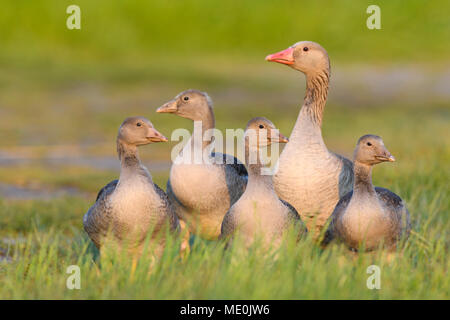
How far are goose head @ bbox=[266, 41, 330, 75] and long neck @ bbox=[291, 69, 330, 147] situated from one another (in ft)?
0.29

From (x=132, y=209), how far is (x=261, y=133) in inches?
51.9

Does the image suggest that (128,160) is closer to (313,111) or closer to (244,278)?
(244,278)

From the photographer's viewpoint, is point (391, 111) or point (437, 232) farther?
point (391, 111)

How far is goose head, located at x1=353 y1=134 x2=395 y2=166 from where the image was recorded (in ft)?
21.6

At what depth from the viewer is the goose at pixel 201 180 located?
775cm

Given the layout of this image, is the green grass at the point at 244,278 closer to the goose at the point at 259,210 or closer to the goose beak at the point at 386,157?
the goose at the point at 259,210

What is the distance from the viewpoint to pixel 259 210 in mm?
6402

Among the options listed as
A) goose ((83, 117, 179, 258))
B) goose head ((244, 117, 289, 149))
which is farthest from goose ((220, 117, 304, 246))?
goose ((83, 117, 179, 258))

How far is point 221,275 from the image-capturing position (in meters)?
5.69

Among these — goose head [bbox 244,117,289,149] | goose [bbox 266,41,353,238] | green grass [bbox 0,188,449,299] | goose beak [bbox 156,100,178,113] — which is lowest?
green grass [bbox 0,188,449,299]

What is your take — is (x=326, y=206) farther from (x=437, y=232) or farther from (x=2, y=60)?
(x=2, y=60)

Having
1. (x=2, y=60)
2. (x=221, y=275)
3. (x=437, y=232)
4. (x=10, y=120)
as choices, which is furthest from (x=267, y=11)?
(x=221, y=275)

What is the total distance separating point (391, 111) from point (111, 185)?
17117 mm

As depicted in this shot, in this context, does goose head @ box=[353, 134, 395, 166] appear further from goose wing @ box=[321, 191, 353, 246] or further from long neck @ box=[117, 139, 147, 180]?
long neck @ box=[117, 139, 147, 180]
